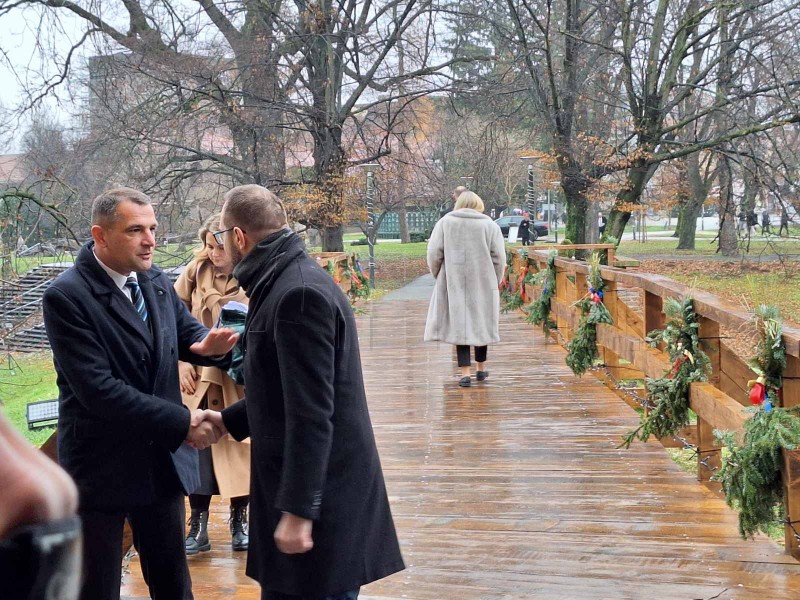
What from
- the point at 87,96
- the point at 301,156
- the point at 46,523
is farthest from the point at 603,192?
the point at 46,523

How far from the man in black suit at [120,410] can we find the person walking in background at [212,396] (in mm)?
1164

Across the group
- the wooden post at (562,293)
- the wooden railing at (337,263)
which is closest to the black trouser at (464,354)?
the wooden post at (562,293)

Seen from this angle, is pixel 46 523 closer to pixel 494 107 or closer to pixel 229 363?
pixel 229 363

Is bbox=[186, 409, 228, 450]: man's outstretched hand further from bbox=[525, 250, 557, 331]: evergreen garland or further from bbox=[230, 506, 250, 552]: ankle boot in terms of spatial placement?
bbox=[525, 250, 557, 331]: evergreen garland

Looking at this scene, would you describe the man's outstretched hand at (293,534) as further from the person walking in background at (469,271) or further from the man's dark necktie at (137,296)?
the person walking in background at (469,271)

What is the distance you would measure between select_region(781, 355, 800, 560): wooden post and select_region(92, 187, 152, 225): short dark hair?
278cm

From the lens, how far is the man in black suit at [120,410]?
3.18 meters

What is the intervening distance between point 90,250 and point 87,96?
52.2 ft

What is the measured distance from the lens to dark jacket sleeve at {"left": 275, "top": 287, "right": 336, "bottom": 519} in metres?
2.69

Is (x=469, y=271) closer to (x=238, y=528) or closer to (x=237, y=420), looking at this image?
(x=238, y=528)

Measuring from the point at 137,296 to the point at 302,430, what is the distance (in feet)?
3.45

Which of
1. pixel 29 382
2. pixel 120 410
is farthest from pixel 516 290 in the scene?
pixel 120 410

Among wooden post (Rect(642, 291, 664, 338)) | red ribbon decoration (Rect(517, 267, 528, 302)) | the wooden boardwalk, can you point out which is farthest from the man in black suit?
red ribbon decoration (Rect(517, 267, 528, 302))

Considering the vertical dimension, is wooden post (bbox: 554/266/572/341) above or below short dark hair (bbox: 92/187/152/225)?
below
